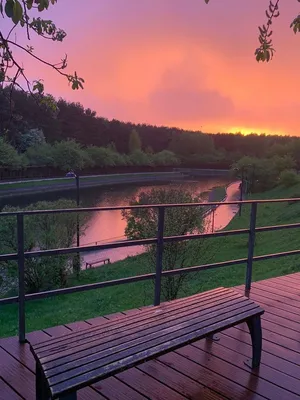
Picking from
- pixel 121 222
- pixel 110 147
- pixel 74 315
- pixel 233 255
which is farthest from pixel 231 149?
pixel 74 315

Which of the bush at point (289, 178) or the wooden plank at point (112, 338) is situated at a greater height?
the wooden plank at point (112, 338)

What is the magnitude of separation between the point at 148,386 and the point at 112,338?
1.76 ft

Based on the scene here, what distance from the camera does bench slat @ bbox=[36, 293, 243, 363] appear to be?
181cm

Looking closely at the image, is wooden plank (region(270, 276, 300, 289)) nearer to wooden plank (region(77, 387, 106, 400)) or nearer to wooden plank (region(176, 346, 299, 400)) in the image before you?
wooden plank (region(176, 346, 299, 400))

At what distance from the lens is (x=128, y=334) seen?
2.03 meters

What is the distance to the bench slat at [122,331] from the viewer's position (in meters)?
1.81

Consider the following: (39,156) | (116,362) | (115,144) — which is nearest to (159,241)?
(116,362)

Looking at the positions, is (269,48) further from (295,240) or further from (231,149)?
(231,149)

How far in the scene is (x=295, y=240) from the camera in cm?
1568

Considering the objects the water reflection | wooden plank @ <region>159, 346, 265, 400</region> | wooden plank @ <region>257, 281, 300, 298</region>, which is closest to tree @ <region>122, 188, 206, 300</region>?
the water reflection

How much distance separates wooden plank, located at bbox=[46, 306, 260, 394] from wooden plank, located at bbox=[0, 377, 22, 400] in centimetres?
68

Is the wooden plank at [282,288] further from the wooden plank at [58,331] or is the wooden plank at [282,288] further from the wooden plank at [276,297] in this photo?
the wooden plank at [58,331]

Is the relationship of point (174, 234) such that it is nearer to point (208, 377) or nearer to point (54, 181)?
point (208, 377)

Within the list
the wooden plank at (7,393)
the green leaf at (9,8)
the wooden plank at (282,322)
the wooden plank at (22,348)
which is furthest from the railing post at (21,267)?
the wooden plank at (282,322)
